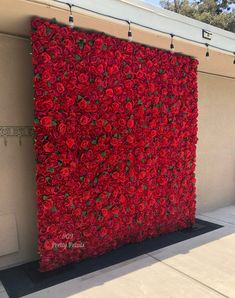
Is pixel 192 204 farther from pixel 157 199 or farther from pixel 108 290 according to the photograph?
pixel 108 290

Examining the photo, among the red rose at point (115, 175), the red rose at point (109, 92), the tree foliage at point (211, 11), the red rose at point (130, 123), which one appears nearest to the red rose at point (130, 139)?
the red rose at point (130, 123)

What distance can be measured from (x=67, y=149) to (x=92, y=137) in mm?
314

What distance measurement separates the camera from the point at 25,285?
261 cm

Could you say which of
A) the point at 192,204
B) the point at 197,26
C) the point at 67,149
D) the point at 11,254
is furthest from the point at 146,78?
the point at 11,254

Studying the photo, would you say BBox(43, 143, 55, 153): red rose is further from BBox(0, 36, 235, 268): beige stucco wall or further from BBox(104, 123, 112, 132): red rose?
BBox(104, 123, 112, 132): red rose

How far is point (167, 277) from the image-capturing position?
2738 millimetres

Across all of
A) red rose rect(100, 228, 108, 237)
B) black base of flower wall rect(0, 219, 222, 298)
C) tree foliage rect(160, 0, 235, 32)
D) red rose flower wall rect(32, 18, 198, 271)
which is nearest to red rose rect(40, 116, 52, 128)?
red rose flower wall rect(32, 18, 198, 271)

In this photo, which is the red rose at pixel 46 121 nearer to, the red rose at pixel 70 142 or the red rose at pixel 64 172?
the red rose at pixel 70 142

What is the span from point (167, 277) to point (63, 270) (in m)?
1.04

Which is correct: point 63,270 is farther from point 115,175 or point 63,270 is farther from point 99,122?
point 99,122

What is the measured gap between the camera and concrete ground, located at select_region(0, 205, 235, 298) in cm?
248

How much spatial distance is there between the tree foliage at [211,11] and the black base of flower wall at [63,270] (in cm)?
1585

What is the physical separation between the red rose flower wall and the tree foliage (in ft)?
47.4

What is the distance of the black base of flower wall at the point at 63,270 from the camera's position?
2.59 metres
